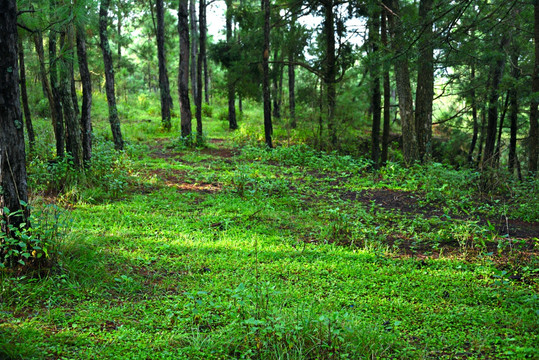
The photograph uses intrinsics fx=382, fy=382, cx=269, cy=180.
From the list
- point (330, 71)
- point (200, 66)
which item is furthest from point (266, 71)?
point (200, 66)

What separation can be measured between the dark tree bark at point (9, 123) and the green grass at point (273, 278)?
2.14 feet

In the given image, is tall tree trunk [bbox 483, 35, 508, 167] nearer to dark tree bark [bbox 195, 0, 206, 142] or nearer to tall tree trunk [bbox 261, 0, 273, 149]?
tall tree trunk [bbox 261, 0, 273, 149]

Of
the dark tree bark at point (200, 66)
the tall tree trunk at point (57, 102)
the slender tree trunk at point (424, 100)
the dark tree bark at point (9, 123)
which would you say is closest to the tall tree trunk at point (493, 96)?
the slender tree trunk at point (424, 100)

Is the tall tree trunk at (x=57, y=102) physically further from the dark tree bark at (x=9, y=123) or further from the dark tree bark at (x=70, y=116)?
the dark tree bark at (x=9, y=123)

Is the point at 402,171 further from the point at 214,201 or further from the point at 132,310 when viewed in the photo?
the point at 132,310

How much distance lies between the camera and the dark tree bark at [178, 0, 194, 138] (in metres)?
13.6

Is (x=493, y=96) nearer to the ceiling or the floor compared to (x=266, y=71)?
nearer to the floor

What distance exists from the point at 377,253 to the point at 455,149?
18449 mm

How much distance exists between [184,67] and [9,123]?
11210mm

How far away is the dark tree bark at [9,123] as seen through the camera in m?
3.52

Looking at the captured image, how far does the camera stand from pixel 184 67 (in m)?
14.1

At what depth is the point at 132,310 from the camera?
3.37 metres

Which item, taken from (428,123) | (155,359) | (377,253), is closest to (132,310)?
(155,359)

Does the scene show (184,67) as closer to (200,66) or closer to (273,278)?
(200,66)
